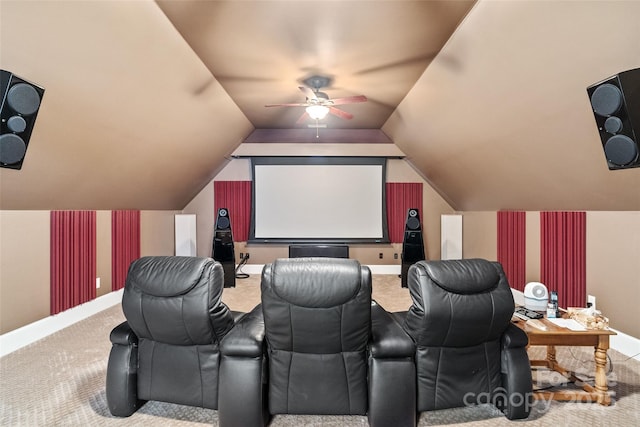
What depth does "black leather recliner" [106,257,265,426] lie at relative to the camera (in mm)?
1594

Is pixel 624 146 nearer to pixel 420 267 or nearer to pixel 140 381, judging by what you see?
pixel 420 267

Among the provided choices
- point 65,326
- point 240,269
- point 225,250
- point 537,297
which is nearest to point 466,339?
point 537,297

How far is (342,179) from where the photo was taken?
5.89 meters

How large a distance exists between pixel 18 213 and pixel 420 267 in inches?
139

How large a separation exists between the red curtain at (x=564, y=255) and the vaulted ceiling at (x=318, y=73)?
0.53ft

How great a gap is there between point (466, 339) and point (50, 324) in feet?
12.6

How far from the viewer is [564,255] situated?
130 inches

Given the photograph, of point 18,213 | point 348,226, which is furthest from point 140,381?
point 348,226

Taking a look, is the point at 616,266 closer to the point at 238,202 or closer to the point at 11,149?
the point at 11,149

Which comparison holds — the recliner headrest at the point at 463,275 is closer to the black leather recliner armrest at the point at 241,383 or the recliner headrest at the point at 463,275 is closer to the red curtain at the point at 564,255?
the black leather recliner armrest at the point at 241,383

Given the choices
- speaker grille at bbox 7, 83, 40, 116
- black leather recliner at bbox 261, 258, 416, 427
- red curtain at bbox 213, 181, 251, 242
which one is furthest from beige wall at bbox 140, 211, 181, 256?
black leather recliner at bbox 261, 258, 416, 427

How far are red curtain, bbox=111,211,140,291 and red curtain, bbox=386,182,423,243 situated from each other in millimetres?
4337

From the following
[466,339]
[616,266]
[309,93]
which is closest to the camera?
[466,339]

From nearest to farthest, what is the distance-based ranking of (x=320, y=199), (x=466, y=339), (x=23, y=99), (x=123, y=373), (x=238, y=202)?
(x=466, y=339) < (x=123, y=373) < (x=23, y=99) < (x=320, y=199) < (x=238, y=202)
